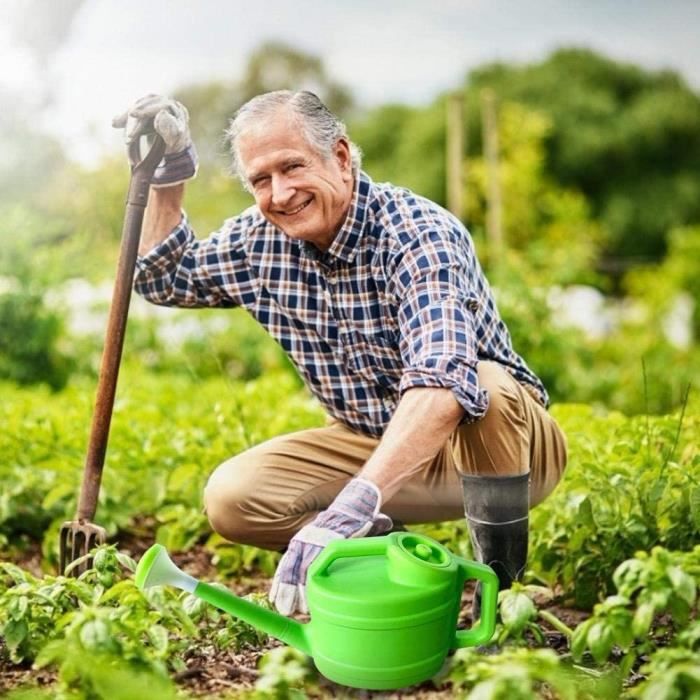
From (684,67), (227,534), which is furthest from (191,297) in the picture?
(684,67)

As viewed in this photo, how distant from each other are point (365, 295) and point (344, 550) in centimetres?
76

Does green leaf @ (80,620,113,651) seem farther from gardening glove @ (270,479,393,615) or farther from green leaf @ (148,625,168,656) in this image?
gardening glove @ (270,479,393,615)

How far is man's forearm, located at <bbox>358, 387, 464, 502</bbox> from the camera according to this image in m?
1.98

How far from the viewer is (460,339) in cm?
209

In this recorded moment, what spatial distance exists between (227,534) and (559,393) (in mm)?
3428

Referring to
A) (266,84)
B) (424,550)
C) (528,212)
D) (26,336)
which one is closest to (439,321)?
(424,550)

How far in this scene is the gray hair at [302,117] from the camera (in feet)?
7.54

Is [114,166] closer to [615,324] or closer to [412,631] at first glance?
[615,324]

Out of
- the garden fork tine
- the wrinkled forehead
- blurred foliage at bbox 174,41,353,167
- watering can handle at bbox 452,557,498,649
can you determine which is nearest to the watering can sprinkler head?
watering can handle at bbox 452,557,498,649

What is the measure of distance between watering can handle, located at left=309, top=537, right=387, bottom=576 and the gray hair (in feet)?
3.01

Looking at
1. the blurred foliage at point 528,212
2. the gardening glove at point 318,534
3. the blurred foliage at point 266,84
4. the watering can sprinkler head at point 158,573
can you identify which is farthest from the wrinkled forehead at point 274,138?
the blurred foliage at point 266,84

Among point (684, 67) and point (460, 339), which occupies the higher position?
point (684, 67)

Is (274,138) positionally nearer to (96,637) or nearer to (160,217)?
(160,217)

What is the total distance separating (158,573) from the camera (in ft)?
6.19
